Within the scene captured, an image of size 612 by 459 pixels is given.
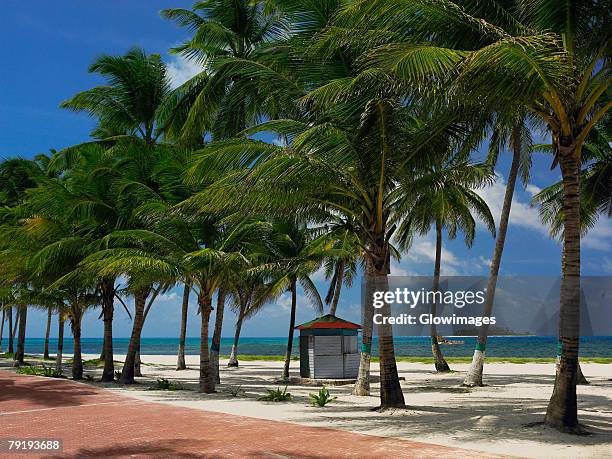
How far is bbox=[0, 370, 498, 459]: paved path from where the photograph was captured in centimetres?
931

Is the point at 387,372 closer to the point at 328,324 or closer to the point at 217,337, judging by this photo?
the point at 217,337

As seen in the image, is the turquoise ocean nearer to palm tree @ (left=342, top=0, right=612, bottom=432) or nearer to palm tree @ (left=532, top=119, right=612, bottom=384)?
palm tree @ (left=532, top=119, right=612, bottom=384)

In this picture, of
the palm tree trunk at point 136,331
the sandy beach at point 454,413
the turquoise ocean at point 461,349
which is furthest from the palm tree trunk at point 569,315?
the turquoise ocean at point 461,349

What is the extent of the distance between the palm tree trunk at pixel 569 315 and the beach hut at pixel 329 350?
13.2 meters

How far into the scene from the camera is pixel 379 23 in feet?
37.7

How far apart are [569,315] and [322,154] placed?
617 cm

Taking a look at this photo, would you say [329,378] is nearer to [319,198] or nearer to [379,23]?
[319,198]

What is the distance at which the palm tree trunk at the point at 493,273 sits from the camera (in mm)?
20734

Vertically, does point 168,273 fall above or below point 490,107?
below

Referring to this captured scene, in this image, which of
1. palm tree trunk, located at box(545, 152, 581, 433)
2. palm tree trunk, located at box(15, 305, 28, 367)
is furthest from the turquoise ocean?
palm tree trunk, located at box(545, 152, 581, 433)

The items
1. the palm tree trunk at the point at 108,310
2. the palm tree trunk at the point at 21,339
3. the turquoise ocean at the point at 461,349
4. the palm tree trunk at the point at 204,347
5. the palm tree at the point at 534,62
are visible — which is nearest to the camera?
the palm tree at the point at 534,62

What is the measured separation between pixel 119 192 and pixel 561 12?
16767 millimetres

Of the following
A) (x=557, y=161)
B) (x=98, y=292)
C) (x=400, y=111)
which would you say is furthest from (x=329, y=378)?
(x=557, y=161)

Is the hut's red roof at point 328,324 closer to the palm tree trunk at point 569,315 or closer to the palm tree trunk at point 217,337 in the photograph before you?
the palm tree trunk at point 217,337
